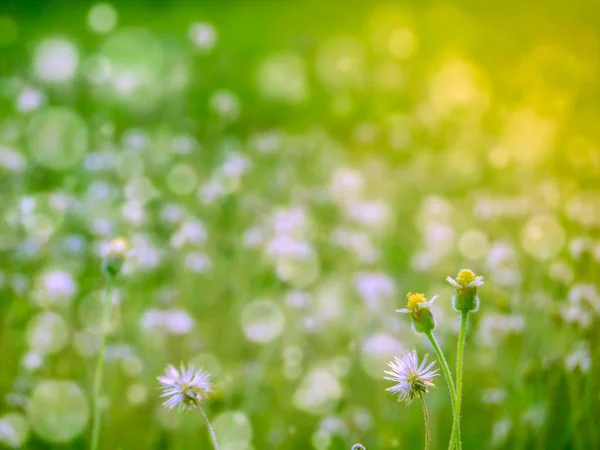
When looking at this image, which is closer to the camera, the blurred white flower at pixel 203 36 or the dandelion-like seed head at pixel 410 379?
the dandelion-like seed head at pixel 410 379

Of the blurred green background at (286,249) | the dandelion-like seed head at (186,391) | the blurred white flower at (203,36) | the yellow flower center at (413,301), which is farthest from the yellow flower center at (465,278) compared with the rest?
the blurred white flower at (203,36)

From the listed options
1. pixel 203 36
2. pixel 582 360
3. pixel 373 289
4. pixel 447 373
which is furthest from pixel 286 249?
pixel 447 373

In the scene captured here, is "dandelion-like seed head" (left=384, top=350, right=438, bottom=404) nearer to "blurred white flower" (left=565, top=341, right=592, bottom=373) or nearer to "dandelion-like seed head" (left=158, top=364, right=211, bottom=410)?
"dandelion-like seed head" (left=158, top=364, right=211, bottom=410)

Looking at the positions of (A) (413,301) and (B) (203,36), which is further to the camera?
(B) (203,36)

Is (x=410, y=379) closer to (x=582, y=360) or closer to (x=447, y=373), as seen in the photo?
(x=447, y=373)

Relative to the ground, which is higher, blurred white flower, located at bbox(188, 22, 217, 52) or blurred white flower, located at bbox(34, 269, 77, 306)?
blurred white flower, located at bbox(188, 22, 217, 52)

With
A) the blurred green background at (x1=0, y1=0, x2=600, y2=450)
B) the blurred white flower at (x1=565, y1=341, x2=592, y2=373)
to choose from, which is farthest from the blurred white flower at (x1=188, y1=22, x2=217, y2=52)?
the blurred white flower at (x1=565, y1=341, x2=592, y2=373)

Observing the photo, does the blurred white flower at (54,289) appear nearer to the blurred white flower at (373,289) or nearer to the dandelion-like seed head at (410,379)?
the blurred white flower at (373,289)

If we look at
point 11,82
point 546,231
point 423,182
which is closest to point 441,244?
point 546,231
